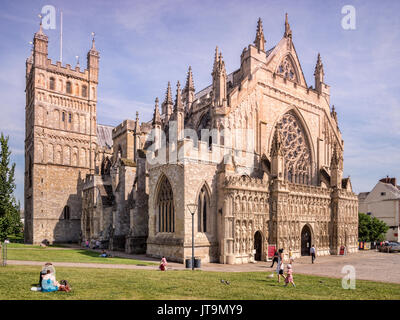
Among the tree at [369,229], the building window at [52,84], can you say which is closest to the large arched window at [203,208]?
the tree at [369,229]

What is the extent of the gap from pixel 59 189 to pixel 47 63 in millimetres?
18269

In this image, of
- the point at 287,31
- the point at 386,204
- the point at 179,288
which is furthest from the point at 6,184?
the point at 386,204

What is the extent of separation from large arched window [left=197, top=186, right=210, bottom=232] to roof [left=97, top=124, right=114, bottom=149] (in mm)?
35546

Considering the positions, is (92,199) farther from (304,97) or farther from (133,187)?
(304,97)

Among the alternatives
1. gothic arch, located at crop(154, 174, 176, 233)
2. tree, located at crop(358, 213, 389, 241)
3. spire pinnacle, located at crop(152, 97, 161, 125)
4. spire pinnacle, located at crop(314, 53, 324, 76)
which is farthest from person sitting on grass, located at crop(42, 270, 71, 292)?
tree, located at crop(358, 213, 389, 241)

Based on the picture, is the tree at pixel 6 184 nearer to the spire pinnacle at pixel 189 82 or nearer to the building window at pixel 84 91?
the spire pinnacle at pixel 189 82

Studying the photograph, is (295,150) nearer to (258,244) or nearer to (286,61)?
(286,61)

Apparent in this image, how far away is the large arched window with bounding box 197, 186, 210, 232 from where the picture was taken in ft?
84.6

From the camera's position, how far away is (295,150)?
36219mm

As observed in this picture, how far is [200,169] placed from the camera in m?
25.8

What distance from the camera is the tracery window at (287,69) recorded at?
36.5 meters

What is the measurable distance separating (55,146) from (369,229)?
146 feet
